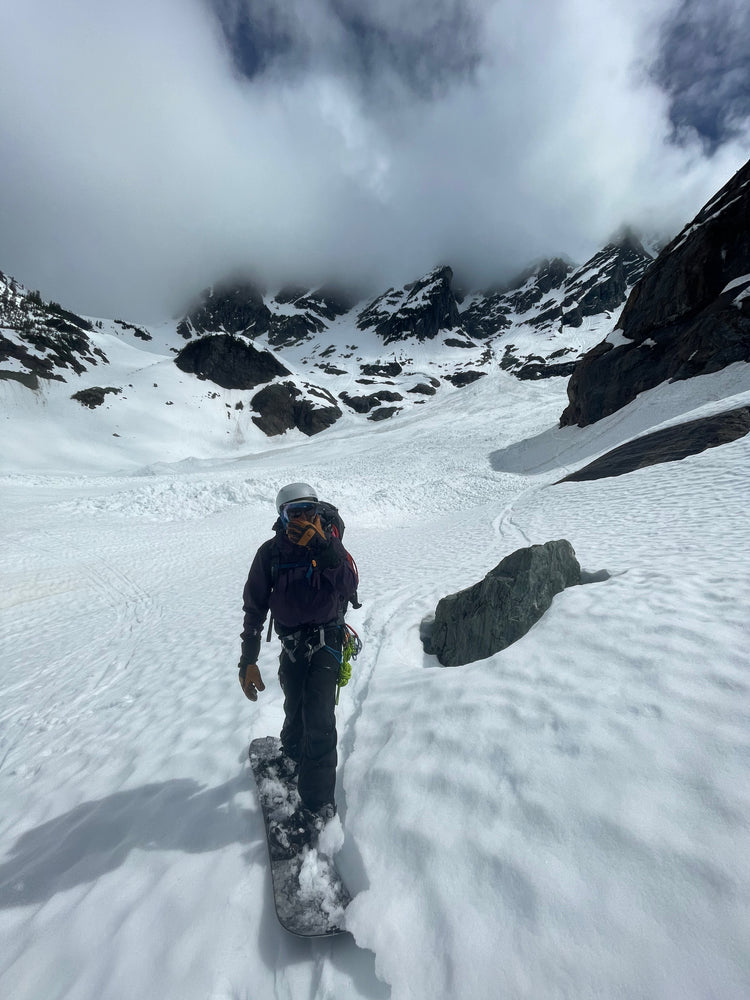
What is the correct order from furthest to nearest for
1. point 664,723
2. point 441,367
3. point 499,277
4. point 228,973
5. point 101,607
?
point 499,277, point 441,367, point 101,607, point 664,723, point 228,973

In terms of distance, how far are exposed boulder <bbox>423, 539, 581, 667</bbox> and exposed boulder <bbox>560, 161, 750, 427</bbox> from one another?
78.9 ft

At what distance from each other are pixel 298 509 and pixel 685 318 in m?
33.4

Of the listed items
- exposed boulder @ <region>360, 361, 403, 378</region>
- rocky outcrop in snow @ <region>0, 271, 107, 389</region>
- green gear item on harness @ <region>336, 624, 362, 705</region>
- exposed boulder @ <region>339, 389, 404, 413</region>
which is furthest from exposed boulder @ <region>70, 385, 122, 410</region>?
green gear item on harness @ <region>336, 624, 362, 705</region>

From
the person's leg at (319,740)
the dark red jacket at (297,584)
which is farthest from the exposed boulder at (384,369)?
the person's leg at (319,740)

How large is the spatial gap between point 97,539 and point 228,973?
61.6 feet

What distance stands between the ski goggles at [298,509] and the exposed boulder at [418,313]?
14227 centimetres

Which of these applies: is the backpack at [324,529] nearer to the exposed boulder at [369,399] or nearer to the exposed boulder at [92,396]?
the exposed boulder at [92,396]

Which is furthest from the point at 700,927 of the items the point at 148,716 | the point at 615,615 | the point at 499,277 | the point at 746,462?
the point at 499,277

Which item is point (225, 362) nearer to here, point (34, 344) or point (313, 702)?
point (34, 344)

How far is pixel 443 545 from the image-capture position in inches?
531

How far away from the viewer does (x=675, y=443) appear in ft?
49.8

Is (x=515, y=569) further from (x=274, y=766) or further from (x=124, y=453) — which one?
(x=124, y=453)

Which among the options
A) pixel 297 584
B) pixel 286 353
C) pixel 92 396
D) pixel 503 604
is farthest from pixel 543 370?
pixel 286 353

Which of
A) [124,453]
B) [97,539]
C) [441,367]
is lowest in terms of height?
[97,539]
